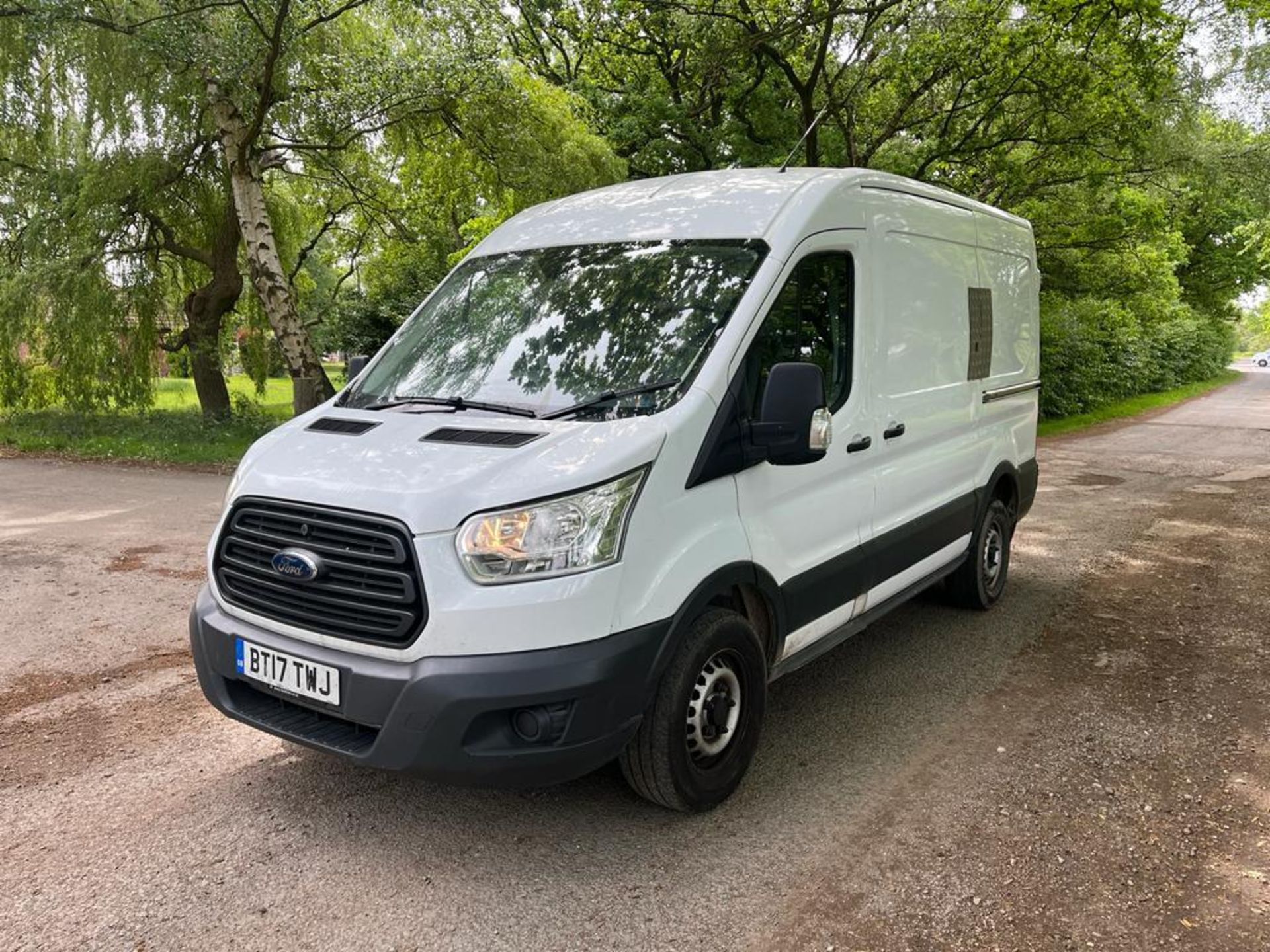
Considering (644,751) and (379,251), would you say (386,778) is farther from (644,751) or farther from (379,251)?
Result: (379,251)

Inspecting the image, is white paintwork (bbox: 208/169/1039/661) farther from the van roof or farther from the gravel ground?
the gravel ground

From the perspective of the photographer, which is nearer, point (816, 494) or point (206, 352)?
point (816, 494)

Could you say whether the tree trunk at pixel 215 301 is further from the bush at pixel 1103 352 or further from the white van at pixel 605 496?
the white van at pixel 605 496

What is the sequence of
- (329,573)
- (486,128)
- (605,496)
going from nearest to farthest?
1. (605,496)
2. (329,573)
3. (486,128)

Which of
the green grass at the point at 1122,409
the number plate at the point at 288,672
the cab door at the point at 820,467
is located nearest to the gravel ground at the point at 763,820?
the number plate at the point at 288,672

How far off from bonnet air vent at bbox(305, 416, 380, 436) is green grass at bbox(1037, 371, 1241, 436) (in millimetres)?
14354

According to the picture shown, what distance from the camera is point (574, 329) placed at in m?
3.88

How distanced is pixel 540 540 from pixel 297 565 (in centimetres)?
89

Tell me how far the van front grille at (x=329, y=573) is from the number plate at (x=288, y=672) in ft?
0.39

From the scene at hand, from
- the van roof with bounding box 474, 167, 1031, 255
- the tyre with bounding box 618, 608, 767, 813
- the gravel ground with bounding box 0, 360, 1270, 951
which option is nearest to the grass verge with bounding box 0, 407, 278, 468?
the gravel ground with bounding box 0, 360, 1270, 951

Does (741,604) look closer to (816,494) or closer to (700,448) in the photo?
(816,494)

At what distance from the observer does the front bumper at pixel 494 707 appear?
2.94 m

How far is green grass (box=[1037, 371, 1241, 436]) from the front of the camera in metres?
18.8

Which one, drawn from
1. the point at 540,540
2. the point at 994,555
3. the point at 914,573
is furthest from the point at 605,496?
the point at 994,555
